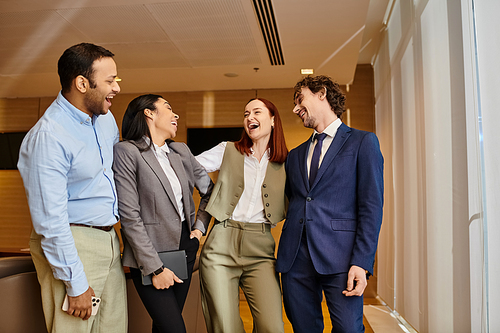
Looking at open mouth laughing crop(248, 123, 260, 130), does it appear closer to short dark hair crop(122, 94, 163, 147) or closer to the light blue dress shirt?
short dark hair crop(122, 94, 163, 147)

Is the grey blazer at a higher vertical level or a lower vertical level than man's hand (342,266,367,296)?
higher

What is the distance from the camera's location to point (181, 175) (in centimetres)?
205

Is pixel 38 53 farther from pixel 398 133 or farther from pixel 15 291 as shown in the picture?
pixel 398 133

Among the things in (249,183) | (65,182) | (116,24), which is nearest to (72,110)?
(65,182)

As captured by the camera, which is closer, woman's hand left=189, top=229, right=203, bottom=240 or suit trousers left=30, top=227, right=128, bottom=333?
suit trousers left=30, top=227, right=128, bottom=333

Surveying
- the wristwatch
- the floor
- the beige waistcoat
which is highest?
the beige waistcoat

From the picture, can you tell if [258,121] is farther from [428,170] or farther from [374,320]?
[374,320]

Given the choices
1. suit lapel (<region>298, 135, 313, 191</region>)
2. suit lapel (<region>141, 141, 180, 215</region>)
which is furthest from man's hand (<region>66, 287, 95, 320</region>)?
suit lapel (<region>298, 135, 313, 191</region>)

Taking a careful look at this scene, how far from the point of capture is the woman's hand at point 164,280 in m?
1.82

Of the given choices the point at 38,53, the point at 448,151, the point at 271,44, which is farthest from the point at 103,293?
the point at 38,53

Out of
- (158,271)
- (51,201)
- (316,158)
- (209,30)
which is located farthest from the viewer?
(209,30)

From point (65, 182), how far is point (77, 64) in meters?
0.52

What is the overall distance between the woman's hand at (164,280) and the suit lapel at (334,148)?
802mm

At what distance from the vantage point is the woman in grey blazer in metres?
1.82
